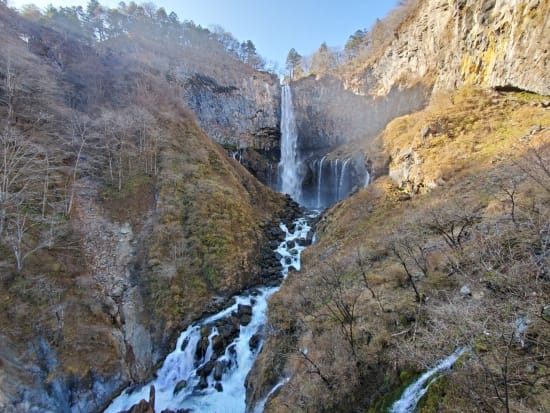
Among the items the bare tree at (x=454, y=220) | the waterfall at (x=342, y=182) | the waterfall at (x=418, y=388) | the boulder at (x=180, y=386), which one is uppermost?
the waterfall at (x=342, y=182)

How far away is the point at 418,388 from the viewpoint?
5496mm

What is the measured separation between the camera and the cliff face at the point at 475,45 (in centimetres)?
1578

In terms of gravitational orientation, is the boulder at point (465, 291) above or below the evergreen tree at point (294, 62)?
below

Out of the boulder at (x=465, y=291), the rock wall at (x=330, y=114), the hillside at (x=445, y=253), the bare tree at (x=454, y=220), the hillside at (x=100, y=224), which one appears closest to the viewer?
the hillside at (x=445, y=253)

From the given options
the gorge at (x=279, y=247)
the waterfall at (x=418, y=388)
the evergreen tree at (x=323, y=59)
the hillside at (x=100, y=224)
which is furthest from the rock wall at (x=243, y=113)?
the waterfall at (x=418, y=388)

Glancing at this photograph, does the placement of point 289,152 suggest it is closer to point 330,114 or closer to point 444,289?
point 330,114

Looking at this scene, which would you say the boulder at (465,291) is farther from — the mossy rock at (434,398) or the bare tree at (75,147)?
the bare tree at (75,147)

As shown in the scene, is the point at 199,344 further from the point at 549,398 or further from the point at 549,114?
the point at 549,114

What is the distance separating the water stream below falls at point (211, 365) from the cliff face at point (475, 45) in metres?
22.6

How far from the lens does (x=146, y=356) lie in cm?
1373

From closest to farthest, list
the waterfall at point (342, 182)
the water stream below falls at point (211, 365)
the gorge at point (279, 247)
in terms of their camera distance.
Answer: the gorge at point (279, 247), the water stream below falls at point (211, 365), the waterfall at point (342, 182)

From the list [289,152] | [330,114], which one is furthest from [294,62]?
[289,152]

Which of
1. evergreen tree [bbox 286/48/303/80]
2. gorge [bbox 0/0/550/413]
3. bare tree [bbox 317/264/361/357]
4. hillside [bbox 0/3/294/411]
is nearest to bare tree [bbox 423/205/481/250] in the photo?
gorge [bbox 0/0/550/413]

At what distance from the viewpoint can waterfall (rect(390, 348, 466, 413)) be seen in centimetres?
516
